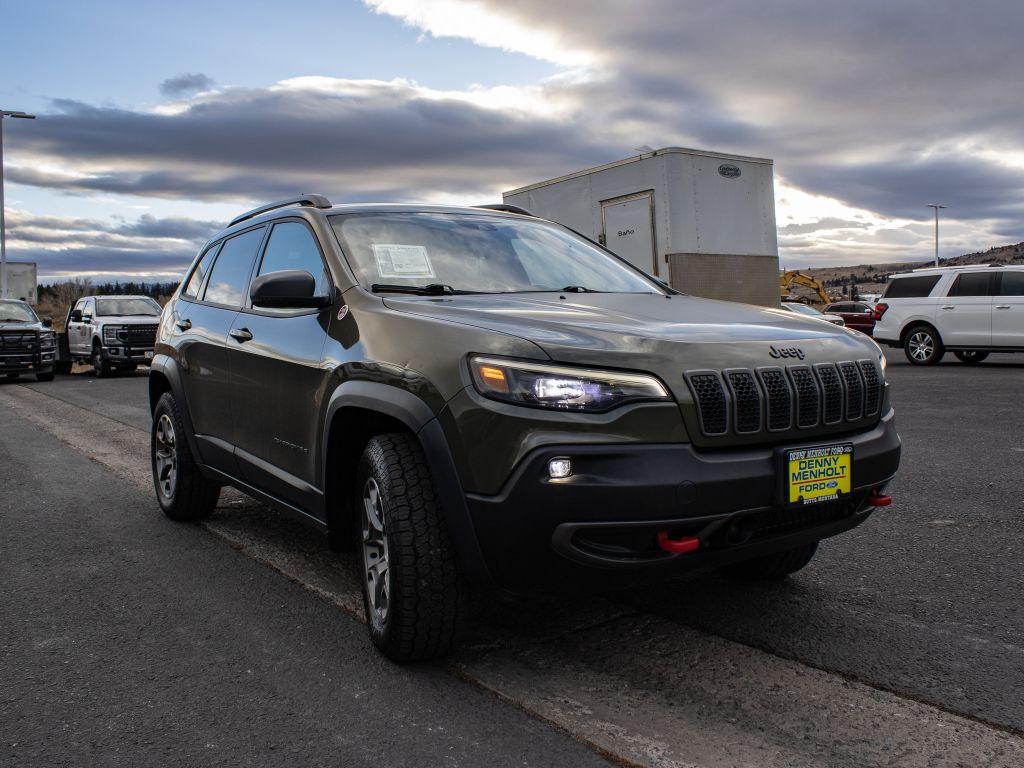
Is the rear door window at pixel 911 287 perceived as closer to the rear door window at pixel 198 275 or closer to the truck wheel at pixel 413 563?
the rear door window at pixel 198 275

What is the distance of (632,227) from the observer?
572 inches

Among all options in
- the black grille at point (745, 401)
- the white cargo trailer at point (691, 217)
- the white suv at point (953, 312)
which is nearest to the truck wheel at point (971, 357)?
the white suv at point (953, 312)

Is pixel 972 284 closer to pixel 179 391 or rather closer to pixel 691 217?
pixel 691 217

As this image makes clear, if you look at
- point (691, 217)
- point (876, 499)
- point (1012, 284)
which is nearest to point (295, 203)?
point (876, 499)

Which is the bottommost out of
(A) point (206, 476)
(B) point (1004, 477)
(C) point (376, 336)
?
(B) point (1004, 477)

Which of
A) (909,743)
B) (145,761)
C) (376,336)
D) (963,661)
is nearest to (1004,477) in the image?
(963,661)

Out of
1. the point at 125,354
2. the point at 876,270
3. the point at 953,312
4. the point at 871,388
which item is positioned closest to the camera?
the point at 871,388

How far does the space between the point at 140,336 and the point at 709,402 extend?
65.2 feet

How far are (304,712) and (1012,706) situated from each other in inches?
86.9

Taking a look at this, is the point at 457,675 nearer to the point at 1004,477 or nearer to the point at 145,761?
the point at 145,761

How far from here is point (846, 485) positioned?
3.33 meters

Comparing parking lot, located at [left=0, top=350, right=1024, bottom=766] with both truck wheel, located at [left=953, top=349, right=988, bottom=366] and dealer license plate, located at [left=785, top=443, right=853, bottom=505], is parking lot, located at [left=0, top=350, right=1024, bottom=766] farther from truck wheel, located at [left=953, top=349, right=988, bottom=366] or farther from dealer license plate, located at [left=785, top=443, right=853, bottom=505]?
truck wheel, located at [left=953, top=349, right=988, bottom=366]

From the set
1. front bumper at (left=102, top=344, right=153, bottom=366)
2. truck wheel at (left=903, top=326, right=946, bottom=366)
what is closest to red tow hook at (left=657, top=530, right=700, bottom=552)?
truck wheel at (left=903, top=326, right=946, bottom=366)

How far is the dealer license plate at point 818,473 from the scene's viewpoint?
3.15 m
